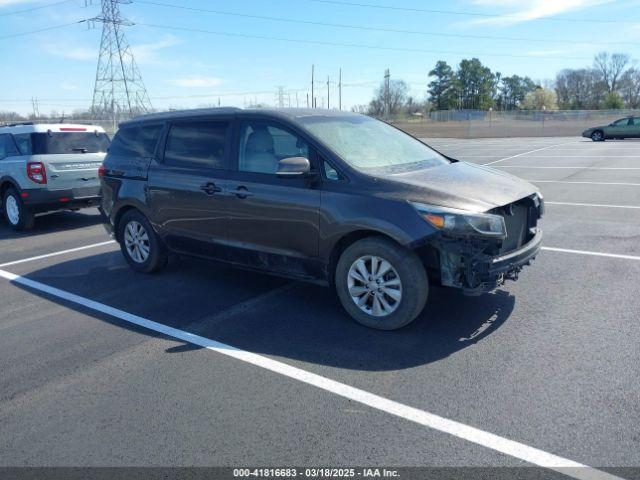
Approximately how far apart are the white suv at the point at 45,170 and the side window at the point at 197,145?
4.27 meters

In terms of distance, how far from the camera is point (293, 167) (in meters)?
4.63

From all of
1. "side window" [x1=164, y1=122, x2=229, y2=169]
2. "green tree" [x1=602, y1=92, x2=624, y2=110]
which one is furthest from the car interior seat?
"green tree" [x1=602, y1=92, x2=624, y2=110]

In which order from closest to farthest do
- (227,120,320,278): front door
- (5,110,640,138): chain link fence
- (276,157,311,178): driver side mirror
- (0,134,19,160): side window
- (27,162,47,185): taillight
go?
(276,157,311,178): driver side mirror
(227,120,320,278): front door
(27,162,47,185): taillight
(0,134,19,160): side window
(5,110,640,138): chain link fence

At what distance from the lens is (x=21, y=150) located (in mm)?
9664

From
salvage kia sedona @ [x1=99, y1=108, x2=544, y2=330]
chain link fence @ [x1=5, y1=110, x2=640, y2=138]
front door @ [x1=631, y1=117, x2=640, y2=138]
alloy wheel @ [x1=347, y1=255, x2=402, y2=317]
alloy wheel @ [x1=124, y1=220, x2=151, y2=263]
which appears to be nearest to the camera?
salvage kia sedona @ [x1=99, y1=108, x2=544, y2=330]

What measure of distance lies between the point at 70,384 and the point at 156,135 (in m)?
3.34

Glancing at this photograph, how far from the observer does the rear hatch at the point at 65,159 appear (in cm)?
939

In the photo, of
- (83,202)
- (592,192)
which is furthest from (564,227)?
(83,202)

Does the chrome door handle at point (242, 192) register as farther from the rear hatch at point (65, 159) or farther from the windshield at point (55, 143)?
the windshield at point (55, 143)

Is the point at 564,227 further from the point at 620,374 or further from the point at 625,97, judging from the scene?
the point at 625,97

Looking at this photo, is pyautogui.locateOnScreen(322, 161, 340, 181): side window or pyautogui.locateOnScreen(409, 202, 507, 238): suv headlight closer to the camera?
pyautogui.locateOnScreen(409, 202, 507, 238): suv headlight

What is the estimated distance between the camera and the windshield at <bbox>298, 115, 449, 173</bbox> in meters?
4.94

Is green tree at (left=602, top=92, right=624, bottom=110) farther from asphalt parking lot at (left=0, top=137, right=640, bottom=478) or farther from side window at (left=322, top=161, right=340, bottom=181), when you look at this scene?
side window at (left=322, top=161, right=340, bottom=181)

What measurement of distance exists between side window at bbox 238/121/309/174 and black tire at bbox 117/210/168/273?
166cm
